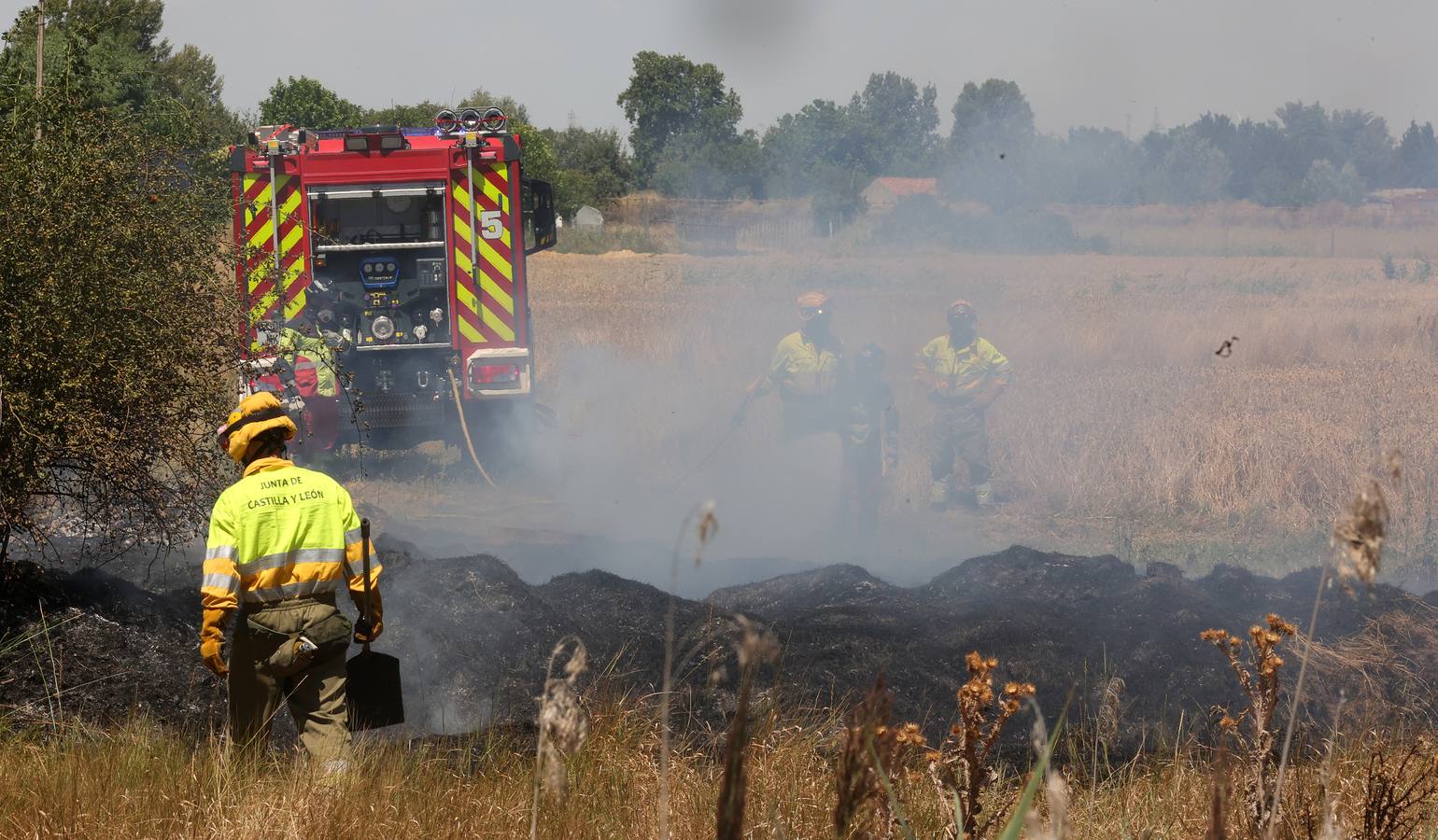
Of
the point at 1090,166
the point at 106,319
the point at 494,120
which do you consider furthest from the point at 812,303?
the point at 1090,166

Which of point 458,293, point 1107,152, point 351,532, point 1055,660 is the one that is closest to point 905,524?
point 458,293

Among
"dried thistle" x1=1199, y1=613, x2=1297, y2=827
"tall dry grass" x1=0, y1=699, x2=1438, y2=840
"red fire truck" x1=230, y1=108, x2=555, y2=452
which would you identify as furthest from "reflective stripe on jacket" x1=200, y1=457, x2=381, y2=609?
"red fire truck" x1=230, y1=108, x2=555, y2=452

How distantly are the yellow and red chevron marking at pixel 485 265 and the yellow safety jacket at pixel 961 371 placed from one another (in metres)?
3.25

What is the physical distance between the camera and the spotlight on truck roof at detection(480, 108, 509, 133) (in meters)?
10.1

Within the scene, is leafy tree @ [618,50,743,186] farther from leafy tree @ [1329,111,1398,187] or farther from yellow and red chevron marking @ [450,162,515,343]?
yellow and red chevron marking @ [450,162,515,343]

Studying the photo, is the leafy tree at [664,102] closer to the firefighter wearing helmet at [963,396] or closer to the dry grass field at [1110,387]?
the dry grass field at [1110,387]

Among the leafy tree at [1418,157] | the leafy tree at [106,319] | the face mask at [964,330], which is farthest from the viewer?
the leafy tree at [1418,157]

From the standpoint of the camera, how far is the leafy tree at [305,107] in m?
35.9

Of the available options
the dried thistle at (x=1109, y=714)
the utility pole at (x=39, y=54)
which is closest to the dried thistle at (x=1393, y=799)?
the dried thistle at (x=1109, y=714)

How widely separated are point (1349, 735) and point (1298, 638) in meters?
0.93

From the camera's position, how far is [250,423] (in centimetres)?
425

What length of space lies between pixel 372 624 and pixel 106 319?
156 centimetres

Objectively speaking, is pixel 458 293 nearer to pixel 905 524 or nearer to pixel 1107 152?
pixel 905 524

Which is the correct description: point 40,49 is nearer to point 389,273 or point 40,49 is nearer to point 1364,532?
point 1364,532
